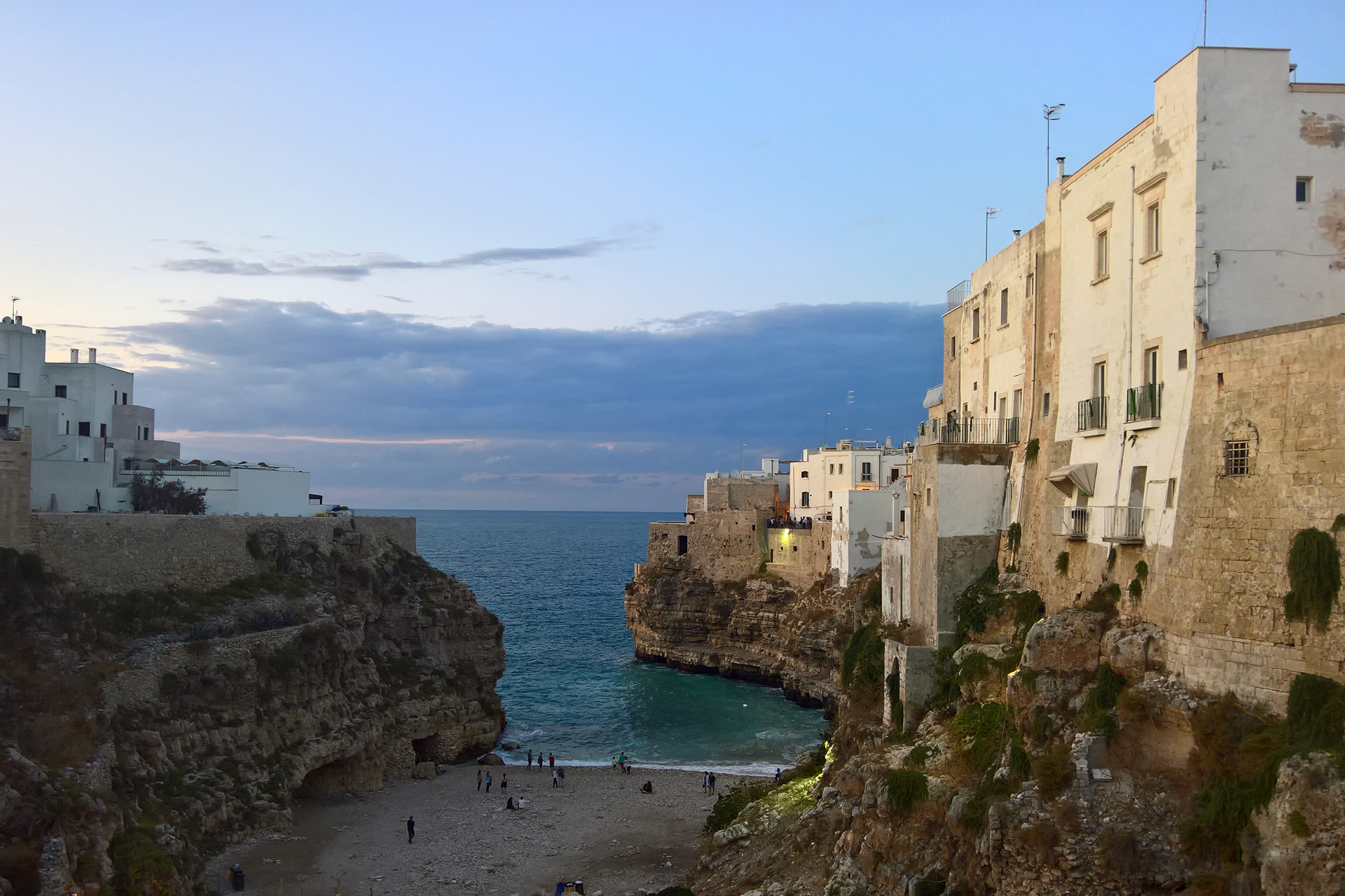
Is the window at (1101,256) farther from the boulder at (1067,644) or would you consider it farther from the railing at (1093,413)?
the boulder at (1067,644)

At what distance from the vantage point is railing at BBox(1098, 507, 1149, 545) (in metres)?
21.6

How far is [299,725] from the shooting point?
37344mm

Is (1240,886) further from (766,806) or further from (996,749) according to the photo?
(766,806)

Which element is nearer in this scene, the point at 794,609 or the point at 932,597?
the point at 932,597

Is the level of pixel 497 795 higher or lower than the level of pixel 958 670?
lower

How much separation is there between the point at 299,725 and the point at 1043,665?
27.1m

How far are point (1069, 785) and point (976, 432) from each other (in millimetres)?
15012

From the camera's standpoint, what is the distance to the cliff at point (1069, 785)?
16.0 metres

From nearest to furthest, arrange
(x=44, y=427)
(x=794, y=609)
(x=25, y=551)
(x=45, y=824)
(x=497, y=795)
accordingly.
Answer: (x=45, y=824), (x=25, y=551), (x=497, y=795), (x=44, y=427), (x=794, y=609)

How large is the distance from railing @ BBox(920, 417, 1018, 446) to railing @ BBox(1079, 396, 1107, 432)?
14.2ft

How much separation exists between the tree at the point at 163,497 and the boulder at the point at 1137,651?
40.3 m

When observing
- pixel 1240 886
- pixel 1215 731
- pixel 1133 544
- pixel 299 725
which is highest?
pixel 1133 544

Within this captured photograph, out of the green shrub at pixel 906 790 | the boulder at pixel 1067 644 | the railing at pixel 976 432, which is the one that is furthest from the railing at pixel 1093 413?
A: the green shrub at pixel 906 790

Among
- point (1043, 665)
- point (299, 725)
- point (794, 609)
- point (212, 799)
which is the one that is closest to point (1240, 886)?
point (1043, 665)
